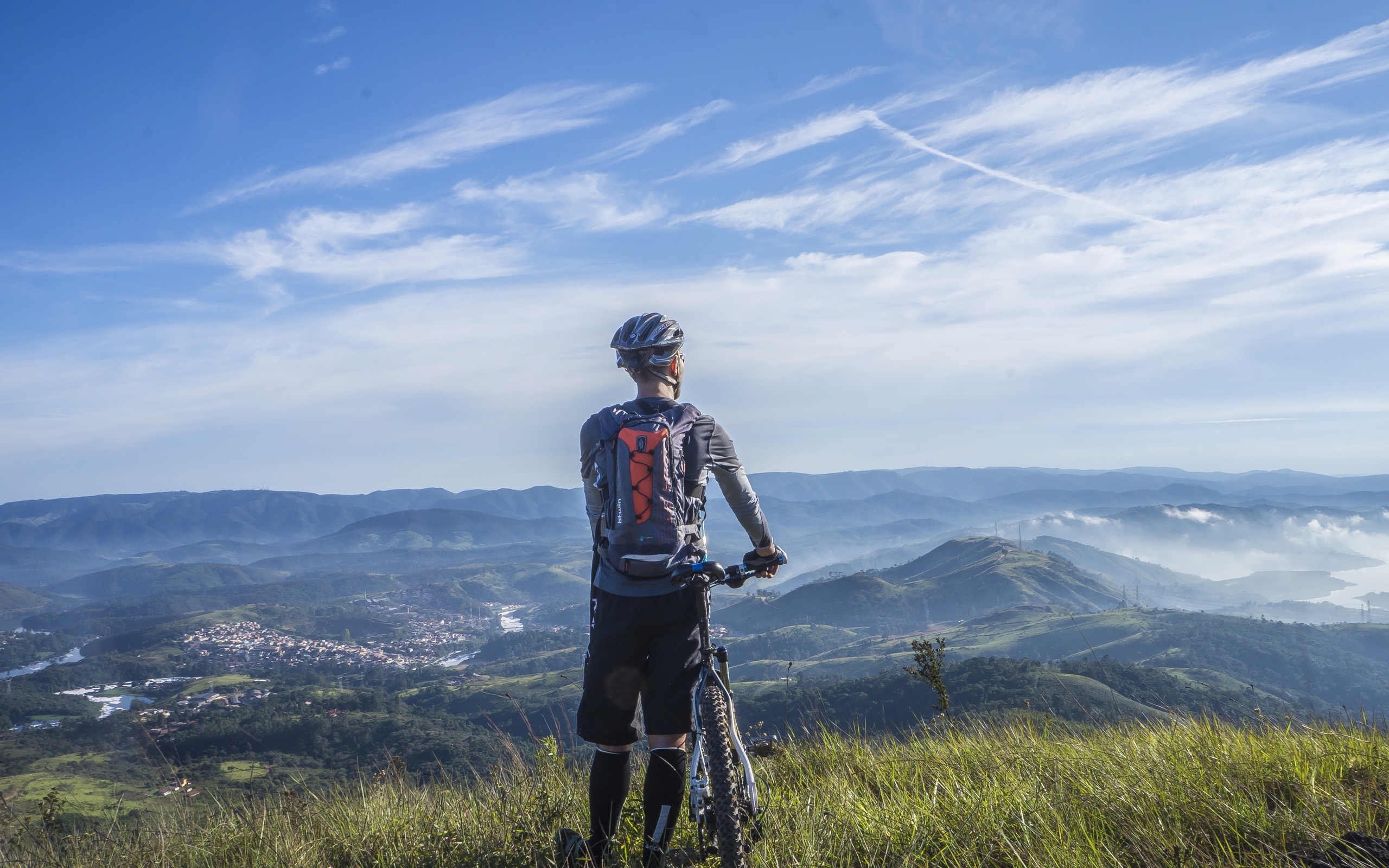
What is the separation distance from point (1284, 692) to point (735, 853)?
199 metres

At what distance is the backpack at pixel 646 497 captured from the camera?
3.46 meters

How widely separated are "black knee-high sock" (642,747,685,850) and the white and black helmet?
1800mm

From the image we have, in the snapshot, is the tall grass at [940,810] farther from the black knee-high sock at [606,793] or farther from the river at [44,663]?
the river at [44,663]

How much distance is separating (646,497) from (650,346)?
0.76m

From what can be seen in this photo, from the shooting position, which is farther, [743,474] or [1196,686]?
[1196,686]

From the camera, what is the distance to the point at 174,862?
13.1 ft

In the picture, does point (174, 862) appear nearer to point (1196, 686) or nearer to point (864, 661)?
point (1196, 686)

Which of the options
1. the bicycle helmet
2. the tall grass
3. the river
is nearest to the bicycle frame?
the tall grass

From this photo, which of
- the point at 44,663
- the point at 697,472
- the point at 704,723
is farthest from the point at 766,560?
the point at 44,663

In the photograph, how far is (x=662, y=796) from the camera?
344 cm

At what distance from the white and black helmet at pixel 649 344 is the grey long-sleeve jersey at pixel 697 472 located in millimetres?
168

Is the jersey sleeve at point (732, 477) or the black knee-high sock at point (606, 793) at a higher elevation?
the jersey sleeve at point (732, 477)

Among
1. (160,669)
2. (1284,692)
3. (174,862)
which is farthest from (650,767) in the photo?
(1284,692)

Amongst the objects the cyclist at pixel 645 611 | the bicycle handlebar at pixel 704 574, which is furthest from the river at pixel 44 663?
the bicycle handlebar at pixel 704 574
